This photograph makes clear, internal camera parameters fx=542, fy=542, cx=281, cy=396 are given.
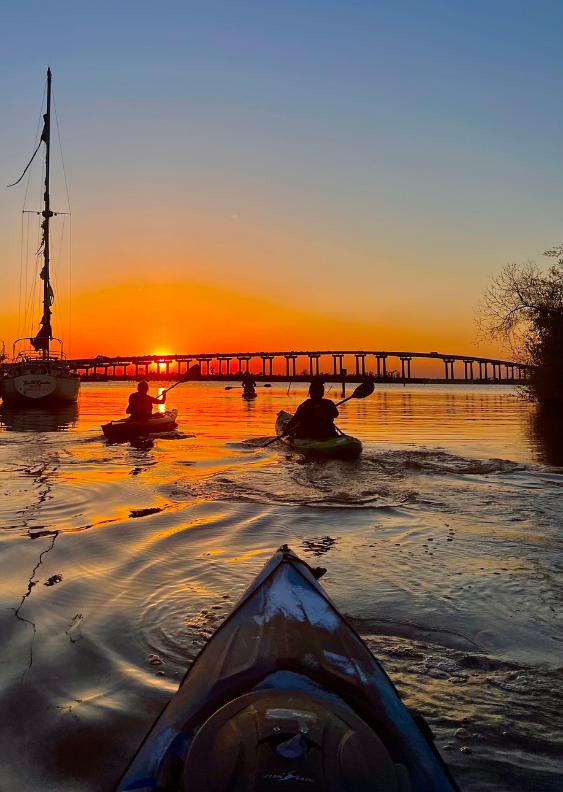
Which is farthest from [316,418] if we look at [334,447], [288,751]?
[288,751]

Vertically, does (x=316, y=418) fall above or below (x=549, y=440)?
above

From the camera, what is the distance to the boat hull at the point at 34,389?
92.1ft

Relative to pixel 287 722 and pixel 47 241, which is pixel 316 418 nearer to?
pixel 287 722

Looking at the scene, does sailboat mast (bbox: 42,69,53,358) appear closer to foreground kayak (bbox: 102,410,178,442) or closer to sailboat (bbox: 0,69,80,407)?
sailboat (bbox: 0,69,80,407)

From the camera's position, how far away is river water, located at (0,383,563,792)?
8.18 ft

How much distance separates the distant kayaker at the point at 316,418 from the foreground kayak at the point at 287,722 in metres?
10.4

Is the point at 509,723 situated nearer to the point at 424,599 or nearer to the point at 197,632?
the point at 424,599

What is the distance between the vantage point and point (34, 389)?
28.2 meters

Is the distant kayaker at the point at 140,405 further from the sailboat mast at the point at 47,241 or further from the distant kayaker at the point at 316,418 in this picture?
the sailboat mast at the point at 47,241

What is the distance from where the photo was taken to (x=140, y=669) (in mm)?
3062

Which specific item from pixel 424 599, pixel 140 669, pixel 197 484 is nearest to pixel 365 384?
pixel 197 484

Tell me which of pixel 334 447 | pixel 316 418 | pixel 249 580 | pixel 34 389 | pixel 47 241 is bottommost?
pixel 249 580

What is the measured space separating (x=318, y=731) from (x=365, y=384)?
47.6ft

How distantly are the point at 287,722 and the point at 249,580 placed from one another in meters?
2.63
